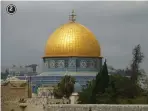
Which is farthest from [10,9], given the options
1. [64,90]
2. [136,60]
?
[136,60]

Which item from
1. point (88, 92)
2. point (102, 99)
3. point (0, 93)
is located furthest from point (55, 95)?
point (0, 93)

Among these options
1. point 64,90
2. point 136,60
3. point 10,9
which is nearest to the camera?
point 10,9

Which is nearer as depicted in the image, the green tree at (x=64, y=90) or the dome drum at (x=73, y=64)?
the green tree at (x=64, y=90)

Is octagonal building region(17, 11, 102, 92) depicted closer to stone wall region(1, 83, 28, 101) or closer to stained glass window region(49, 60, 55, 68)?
stained glass window region(49, 60, 55, 68)

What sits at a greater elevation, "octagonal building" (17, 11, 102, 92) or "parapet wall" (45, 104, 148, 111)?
"octagonal building" (17, 11, 102, 92)

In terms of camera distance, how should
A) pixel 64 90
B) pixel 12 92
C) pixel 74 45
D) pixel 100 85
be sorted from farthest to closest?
pixel 74 45, pixel 64 90, pixel 100 85, pixel 12 92

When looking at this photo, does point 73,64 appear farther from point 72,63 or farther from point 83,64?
point 83,64

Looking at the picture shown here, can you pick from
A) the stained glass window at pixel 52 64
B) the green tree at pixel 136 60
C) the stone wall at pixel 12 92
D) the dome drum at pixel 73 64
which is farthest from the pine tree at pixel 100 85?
the stained glass window at pixel 52 64

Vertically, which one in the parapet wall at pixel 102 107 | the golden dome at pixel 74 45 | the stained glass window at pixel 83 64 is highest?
the golden dome at pixel 74 45

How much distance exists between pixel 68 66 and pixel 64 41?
1.69 m

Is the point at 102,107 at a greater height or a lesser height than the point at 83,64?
lesser

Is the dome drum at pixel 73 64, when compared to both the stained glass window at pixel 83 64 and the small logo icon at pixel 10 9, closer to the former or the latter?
the stained glass window at pixel 83 64

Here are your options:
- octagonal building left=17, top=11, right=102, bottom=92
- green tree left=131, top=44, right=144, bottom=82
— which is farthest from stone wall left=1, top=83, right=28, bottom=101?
octagonal building left=17, top=11, right=102, bottom=92

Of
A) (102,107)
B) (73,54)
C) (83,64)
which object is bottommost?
(102,107)
